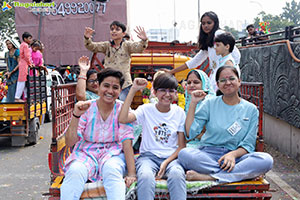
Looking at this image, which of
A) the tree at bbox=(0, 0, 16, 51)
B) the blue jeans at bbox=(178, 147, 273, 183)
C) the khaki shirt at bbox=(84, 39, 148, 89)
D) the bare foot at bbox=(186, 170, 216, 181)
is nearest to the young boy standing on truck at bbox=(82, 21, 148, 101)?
the khaki shirt at bbox=(84, 39, 148, 89)

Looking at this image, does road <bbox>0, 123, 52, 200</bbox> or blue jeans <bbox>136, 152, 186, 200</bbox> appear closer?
blue jeans <bbox>136, 152, 186, 200</bbox>

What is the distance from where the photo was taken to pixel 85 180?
2938 millimetres

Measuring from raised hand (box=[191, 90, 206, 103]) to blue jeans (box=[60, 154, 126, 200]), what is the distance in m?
0.95

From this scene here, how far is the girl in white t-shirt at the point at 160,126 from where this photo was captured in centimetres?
320

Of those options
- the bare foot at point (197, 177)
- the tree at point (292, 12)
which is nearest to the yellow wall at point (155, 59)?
the bare foot at point (197, 177)

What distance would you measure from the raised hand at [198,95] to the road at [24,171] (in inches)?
108

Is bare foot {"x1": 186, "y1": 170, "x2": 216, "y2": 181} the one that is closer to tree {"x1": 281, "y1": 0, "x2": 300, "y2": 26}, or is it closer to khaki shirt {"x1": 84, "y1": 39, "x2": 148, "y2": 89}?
khaki shirt {"x1": 84, "y1": 39, "x2": 148, "y2": 89}

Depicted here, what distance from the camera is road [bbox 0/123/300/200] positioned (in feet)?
15.8

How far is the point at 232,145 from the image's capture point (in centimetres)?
326

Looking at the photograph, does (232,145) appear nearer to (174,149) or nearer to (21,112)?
(174,149)

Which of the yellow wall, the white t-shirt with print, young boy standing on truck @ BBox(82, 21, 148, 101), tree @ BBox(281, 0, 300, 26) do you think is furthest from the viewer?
tree @ BBox(281, 0, 300, 26)

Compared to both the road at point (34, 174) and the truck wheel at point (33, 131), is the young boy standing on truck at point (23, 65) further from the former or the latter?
the road at point (34, 174)

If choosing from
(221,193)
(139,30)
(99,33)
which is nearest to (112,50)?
(139,30)

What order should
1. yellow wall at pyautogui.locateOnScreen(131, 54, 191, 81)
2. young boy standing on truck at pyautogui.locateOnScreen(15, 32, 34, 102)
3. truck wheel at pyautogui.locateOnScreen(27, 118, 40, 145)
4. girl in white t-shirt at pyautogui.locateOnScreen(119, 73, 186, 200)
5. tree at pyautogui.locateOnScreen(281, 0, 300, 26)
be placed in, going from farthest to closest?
tree at pyautogui.locateOnScreen(281, 0, 300, 26)
yellow wall at pyautogui.locateOnScreen(131, 54, 191, 81)
young boy standing on truck at pyautogui.locateOnScreen(15, 32, 34, 102)
truck wheel at pyautogui.locateOnScreen(27, 118, 40, 145)
girl in white t-shirt at pyautogui.locateOnScreen(119, 73, 186, 200)
